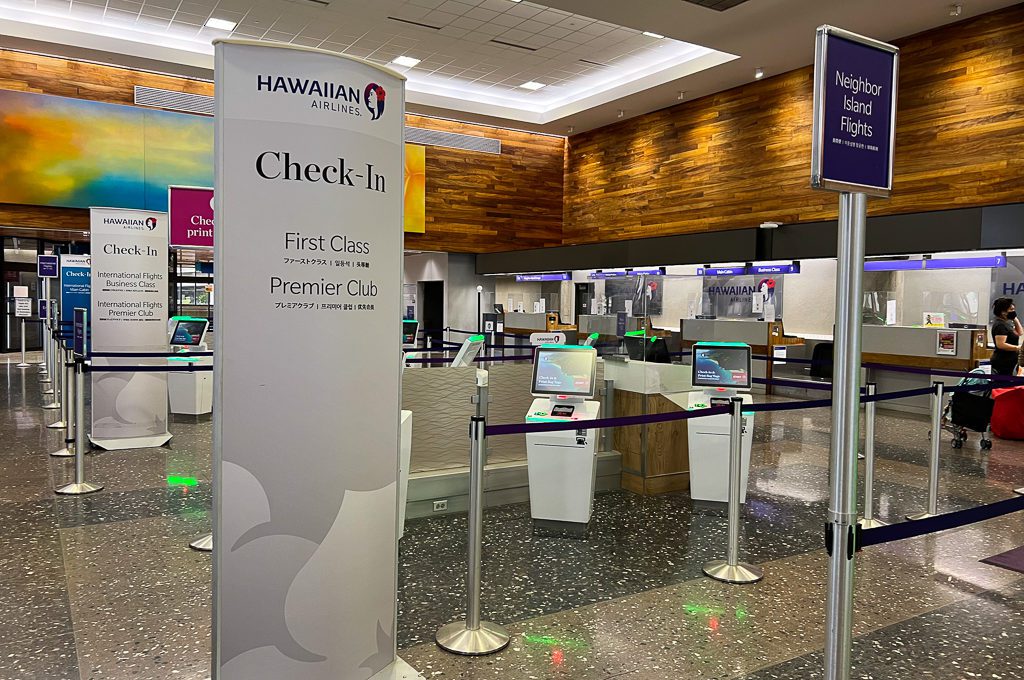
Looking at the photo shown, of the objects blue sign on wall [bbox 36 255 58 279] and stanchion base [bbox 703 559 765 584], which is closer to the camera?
stanchion base [bbox 703 559 765 584]

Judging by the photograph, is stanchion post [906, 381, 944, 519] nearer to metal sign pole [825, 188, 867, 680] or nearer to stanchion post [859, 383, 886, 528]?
stanchion post [859, 383, 886, 528]

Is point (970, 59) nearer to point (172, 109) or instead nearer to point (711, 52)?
point (711, 52)

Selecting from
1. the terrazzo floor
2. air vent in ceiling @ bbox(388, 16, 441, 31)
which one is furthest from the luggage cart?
Result: air vent in ceiling @ bbox(388, 16, 441, 31)

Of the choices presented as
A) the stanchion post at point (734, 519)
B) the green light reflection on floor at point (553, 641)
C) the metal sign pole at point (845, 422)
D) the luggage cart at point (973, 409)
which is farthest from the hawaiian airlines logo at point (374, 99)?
the luggage cart at point (973, 409)

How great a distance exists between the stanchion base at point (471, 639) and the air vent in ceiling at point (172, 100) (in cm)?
1222

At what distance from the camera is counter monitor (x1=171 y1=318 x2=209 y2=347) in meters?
9.47

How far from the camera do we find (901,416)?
9.88 meters

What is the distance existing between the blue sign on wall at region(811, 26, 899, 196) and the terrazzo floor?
2.03 meters

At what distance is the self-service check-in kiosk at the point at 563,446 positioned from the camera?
4.73 meters

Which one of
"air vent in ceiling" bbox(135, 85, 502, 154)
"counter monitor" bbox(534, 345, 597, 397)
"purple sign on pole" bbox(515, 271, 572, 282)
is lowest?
"counter monitor" bbox(534, 345, 597, 397)

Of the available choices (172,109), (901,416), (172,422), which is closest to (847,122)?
(172,422)

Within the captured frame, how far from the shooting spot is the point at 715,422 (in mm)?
5219

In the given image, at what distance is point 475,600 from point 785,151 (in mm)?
10361

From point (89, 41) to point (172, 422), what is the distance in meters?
6.64
